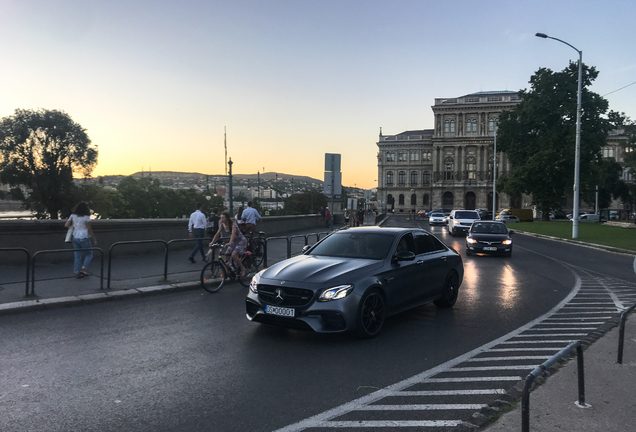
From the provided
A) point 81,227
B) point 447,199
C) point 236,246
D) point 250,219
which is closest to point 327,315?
point 236,246

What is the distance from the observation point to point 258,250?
14469mm

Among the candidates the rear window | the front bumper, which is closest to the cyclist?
the front bumper

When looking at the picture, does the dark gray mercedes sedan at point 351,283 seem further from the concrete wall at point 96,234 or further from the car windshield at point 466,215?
the car windshield at point 466,215

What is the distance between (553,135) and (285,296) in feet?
161

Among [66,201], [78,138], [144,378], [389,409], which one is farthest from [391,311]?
[78,138]

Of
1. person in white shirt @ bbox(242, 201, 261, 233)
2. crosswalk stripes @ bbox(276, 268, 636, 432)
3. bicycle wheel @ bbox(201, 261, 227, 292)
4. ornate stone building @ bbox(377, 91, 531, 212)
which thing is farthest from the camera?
ornate stone building @ bbox(377, 91, 531, 212)

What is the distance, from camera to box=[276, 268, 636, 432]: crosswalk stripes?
4.12 meters

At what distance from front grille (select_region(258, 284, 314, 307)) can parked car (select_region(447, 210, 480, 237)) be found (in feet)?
89.5

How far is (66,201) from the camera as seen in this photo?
193ft

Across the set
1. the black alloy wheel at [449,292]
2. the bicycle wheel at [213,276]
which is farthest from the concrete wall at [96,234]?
the black alloy wheel at [449,292]

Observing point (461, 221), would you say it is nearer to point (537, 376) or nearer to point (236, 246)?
point (236, 246)

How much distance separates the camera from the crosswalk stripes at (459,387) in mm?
4121

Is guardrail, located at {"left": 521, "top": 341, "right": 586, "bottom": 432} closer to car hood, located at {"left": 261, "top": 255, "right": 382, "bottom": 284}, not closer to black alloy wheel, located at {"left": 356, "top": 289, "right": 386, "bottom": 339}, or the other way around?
black alloy wheel, located at {"left": 356, "top": 289, "right": 386, "bottom": 339}

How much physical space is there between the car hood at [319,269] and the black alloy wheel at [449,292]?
2.21 metres
